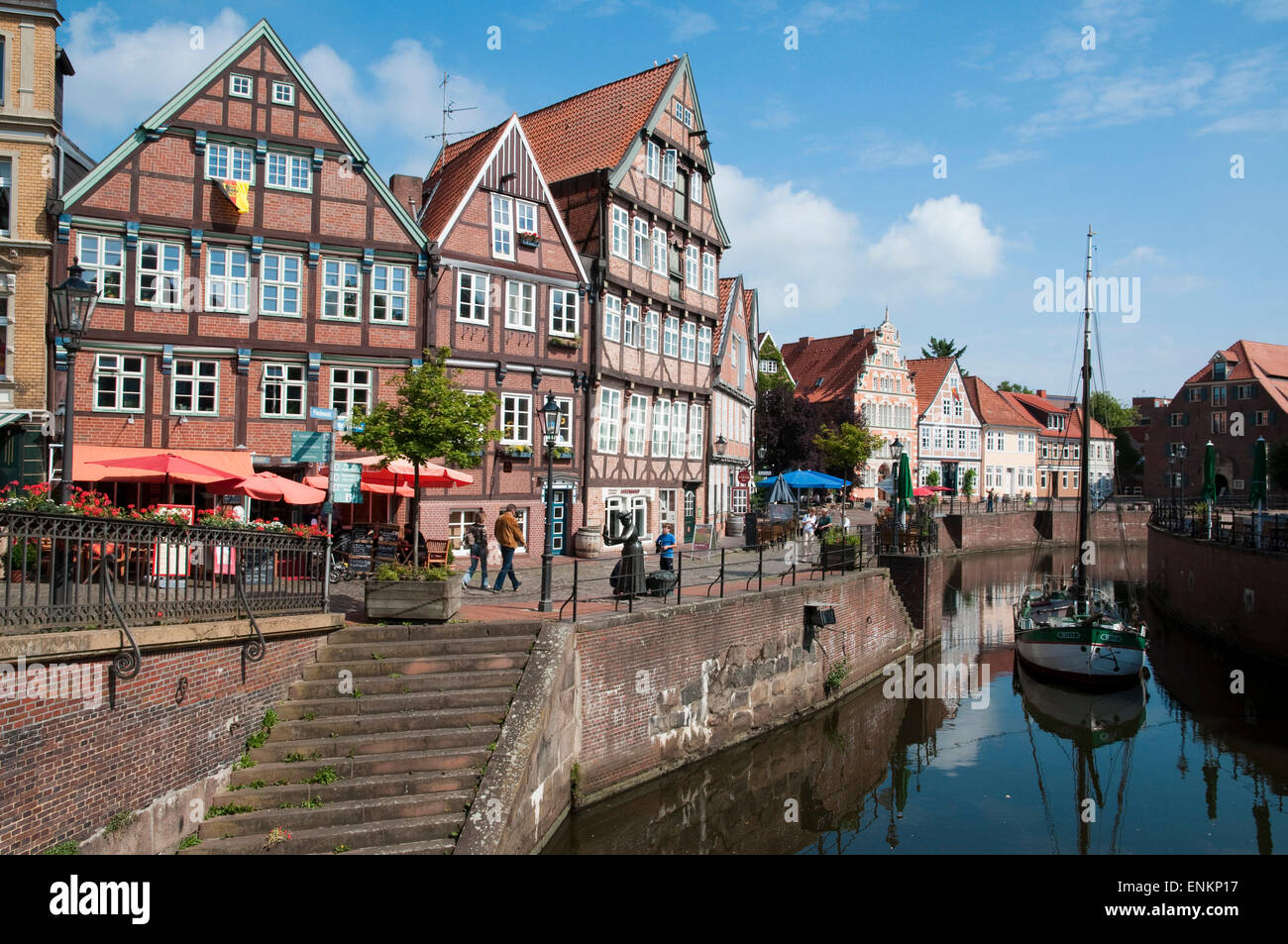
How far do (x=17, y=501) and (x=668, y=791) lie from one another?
9.30 metres

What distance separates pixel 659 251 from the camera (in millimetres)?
27859

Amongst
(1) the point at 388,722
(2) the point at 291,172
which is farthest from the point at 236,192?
(1) the point at 388,722

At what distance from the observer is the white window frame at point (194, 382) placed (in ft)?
64.3

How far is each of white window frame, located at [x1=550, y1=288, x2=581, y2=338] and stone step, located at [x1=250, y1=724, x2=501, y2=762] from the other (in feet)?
48.8

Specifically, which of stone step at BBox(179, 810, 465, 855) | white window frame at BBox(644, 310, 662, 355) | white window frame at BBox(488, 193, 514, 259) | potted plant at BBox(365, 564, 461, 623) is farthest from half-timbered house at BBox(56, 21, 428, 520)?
stone step at BBox(179, 810, 465, 855)

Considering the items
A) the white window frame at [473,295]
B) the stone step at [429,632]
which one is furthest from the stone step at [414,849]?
the white window frame at [473,295]

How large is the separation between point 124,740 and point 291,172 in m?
15.7

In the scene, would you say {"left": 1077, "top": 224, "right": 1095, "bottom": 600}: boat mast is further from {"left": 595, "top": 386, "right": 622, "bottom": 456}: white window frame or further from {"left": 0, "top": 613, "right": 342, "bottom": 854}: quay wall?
{"left": 0, "top": 613, "right": 342, "bottom": 854}: quay wall

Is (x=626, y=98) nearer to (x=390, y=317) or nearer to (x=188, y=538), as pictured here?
(x=390, y=317)

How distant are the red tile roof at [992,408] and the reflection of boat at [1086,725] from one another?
175ft

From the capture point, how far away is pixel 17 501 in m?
9.15

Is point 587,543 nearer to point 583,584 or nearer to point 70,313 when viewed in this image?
point 583,584

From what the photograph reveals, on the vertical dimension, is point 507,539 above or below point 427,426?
below
